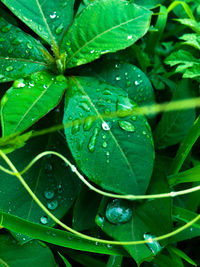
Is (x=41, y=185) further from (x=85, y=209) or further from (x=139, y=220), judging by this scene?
(x=139, y=220)

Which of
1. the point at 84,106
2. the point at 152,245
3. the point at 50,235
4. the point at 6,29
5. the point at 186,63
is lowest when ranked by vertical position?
the point at 152,245

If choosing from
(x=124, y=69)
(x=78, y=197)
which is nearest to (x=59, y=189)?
(x=78, y=197)

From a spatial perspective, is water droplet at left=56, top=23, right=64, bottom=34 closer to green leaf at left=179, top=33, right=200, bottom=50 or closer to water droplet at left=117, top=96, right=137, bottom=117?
water droplet at left=117, top=96, right=137, bottom=117

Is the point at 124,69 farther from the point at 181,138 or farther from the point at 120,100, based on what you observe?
the point at 181,138

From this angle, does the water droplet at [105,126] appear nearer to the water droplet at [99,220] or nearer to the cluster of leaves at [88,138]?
the cluster of leaves at [88,138]

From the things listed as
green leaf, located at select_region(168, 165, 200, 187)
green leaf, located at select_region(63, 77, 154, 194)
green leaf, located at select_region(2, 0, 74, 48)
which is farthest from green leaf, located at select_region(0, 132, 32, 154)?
green leaf, located at select_region(168, 165, 200, 187)

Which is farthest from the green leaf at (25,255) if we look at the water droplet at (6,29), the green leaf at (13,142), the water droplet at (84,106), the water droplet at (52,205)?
the water droplet at (6,29)

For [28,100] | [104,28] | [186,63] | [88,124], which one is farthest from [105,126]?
[186,63]
